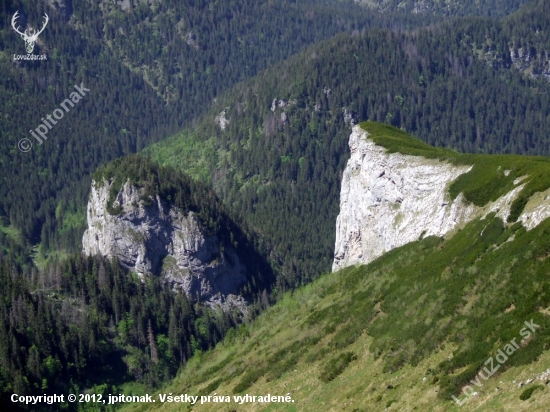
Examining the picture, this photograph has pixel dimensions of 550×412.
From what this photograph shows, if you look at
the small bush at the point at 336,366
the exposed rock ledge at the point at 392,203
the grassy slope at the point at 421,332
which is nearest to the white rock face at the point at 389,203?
the exposed rock ledge at the point at 392,203

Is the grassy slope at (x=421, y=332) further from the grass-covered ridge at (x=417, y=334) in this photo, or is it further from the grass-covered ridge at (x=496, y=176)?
the grass-covered ridge at (x=496, y=176)

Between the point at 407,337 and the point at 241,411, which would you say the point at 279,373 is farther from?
the point at 407,337

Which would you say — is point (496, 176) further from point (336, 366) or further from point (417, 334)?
point (336, 366)

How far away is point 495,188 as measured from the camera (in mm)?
114875

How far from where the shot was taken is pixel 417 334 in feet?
285

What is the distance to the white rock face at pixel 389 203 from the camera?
423ft

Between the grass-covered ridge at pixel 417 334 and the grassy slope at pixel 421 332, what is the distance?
14 centimetres

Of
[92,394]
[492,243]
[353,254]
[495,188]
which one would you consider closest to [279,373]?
[492,243]

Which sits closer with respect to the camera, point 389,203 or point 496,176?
point 496,176

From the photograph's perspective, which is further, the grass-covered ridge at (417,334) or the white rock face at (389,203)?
the white rock face at (389,203)

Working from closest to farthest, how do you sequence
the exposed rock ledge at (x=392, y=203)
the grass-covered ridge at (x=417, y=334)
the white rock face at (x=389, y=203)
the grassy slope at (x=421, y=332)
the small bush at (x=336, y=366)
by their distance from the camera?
the grassy slope at (x=421, y=332), the grass-covered ridge at (x=417, y=334), the small bush at (x=336, y=366), the exposed rock ledge at (x=392, y=203), the white rock face at (x=389, y=203)

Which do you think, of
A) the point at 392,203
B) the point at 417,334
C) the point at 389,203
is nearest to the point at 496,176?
the point at 392,203

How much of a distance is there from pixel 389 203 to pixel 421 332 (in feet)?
205

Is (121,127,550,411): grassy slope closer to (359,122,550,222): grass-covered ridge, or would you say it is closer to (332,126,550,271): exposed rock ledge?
(359,122,550,222): grass-covered ridge
